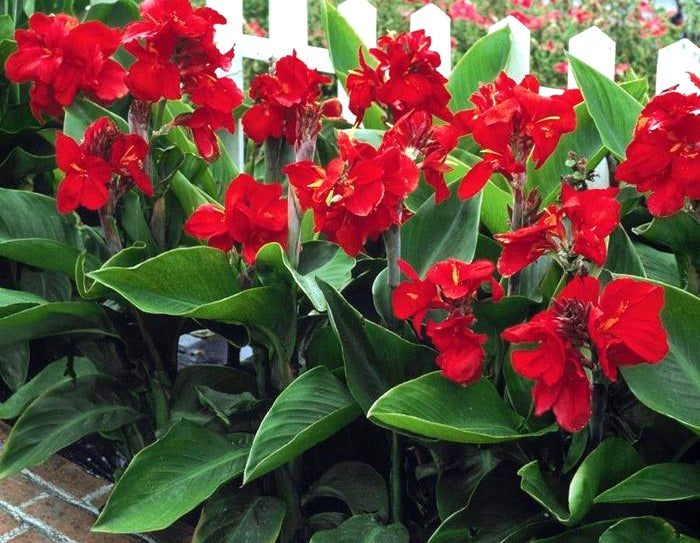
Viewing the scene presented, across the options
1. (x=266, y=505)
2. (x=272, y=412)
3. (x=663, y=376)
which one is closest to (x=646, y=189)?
(x=663, y=376)

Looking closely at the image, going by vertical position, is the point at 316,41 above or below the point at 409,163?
below

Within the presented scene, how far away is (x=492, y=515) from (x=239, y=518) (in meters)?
0.52

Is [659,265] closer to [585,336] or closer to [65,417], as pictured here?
[585,336]

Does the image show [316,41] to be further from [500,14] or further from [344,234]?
[344,234]

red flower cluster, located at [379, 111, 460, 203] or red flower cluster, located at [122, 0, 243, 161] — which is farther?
red flower cluster, located at [122, 0, 243, 161]

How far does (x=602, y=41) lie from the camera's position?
288 cm

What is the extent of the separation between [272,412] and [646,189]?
28.5 inches

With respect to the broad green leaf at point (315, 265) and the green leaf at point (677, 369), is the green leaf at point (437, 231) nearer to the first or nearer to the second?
the broad green leaf at point (315, 265)

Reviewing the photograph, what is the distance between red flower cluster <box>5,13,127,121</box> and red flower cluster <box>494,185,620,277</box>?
1.08 m

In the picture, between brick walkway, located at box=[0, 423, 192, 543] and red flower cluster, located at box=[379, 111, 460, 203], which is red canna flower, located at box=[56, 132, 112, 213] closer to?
red flower cluster, located at box=[379, 111, 460, 203]

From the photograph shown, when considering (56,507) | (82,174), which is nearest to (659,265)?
(82,174)

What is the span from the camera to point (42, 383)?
2652mm

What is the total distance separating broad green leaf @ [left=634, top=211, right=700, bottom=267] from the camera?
1.93 m

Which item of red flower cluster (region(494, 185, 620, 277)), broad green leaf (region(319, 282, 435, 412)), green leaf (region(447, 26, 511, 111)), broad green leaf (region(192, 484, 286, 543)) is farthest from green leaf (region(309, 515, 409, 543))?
green leaf (region(447, 26, 511, 111))
